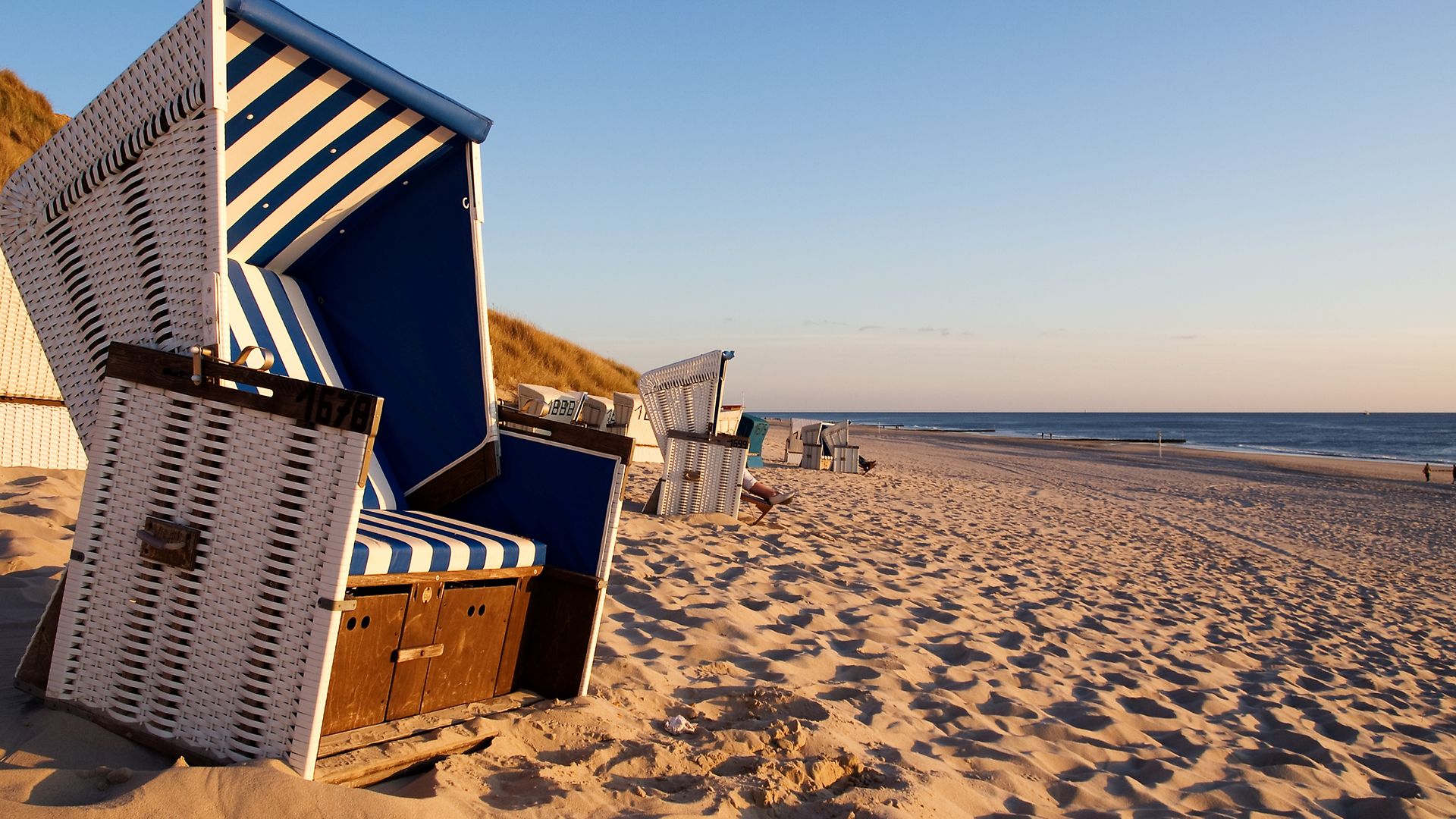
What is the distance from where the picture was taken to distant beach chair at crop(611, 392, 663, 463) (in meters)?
12.9

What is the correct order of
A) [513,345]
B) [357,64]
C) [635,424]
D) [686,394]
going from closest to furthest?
[357,64] → [686,394] → [635,424] → [513,345]

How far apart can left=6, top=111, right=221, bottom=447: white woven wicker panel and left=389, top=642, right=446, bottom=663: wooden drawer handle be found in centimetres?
98

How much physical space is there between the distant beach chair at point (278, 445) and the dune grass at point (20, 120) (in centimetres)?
1094

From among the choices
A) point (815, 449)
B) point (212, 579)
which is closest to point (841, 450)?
point (815, 449)

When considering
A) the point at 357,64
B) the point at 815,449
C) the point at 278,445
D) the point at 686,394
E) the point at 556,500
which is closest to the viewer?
the point at 278,445

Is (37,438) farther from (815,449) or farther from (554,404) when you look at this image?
(815,449)

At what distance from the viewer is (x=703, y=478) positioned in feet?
25.4

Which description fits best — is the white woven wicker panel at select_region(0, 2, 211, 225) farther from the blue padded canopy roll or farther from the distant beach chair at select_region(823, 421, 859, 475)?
the distant beach chair at select_region(823, 421, 859, 475)

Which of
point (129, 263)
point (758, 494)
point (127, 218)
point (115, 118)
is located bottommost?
point (758, 494)

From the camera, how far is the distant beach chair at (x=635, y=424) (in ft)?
42.4

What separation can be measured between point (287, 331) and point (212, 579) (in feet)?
5.50

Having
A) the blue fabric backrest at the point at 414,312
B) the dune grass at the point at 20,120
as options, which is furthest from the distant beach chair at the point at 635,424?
the blue fabric backrest at the point at 414,312

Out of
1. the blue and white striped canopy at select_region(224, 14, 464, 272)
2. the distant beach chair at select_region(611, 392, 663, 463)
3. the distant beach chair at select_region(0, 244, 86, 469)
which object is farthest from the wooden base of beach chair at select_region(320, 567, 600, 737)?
the distant beach chair at select_region(611, 392, 663, 463)

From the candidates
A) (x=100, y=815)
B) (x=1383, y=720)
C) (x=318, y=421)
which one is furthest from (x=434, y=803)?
(x=1383, y=720)
